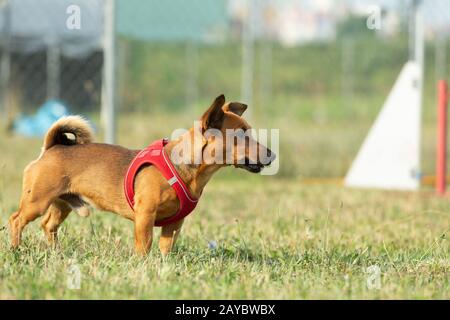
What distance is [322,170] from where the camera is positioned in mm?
13086

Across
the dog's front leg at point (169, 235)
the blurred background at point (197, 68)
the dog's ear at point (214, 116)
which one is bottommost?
the dog's front leg at point (169, 235)

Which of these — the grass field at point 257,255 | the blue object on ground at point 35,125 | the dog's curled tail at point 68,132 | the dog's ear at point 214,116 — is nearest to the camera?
the grass field at point 257,255

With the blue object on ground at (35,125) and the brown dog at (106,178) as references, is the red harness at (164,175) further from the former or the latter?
the blue object on ground at (35,125)

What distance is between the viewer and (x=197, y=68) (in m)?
24.7

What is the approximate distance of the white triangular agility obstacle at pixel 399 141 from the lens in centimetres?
1069

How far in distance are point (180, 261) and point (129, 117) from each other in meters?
16.0

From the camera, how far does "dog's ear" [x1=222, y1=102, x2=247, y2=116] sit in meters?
5.18

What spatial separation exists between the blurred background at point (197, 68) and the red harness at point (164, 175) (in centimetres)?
1045

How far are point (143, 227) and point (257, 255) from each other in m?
0.92

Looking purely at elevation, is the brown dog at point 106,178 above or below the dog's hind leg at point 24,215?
above

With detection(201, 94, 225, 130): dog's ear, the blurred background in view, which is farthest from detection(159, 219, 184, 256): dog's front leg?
the blurred background

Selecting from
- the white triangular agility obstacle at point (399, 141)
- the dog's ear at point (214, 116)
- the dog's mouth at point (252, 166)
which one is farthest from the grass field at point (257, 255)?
the white triangular agility obstacle at point (399, 141)
